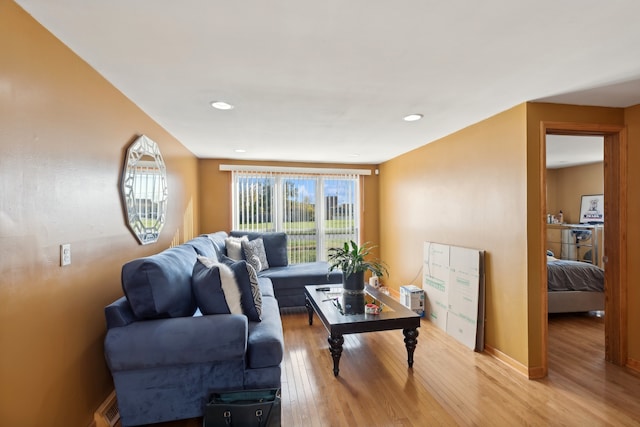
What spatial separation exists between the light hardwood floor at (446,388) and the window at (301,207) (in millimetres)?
2424

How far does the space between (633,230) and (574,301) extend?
5.33ft

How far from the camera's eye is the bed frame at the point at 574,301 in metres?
3.71

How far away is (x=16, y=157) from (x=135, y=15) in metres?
0.82

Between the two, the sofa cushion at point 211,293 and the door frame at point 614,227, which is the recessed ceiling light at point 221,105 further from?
the door frame at point 614,227

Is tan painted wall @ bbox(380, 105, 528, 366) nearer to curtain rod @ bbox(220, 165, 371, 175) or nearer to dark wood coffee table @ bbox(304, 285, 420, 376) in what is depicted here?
dark wood coffee table @ bbox(304, 285, 420, 376)

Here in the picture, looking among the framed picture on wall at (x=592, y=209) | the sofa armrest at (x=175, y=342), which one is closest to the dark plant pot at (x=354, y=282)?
the sofa armrest at (x=175, y=342)

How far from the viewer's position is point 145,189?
2.58m

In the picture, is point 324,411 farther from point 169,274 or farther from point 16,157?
point 16,157

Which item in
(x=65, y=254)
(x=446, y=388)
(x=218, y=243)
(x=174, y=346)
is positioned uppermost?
(x=65, y=254)

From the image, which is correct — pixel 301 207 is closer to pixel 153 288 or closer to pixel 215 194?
pixel 215 194

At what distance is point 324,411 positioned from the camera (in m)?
2.02

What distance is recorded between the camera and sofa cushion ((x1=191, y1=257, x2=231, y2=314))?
1979 mm

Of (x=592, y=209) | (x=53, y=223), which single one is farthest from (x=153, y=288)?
(x=592, y=209)

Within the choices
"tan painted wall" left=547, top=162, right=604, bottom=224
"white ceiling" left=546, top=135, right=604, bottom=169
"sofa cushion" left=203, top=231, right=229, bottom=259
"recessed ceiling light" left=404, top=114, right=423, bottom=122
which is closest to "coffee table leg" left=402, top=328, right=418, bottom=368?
"recessed ceiling light" left=404, top=114, right=423, bottom=122
